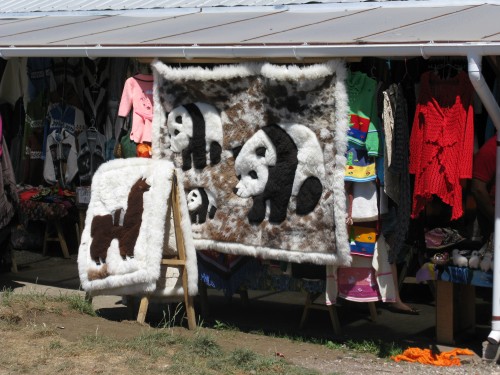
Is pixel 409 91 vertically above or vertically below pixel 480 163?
above

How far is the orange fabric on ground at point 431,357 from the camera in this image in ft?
26.1

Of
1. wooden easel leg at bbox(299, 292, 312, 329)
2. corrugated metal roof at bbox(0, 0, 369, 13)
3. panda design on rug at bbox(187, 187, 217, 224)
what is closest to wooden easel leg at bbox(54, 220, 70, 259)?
corrugated metal roof at bbox(0, 0, 369, 13)

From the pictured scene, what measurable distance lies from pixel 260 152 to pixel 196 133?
0.69 metres

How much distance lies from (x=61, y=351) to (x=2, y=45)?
3643 millimetres

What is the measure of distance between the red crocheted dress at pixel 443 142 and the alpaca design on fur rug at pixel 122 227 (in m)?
2.25

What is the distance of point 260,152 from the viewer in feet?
28.3

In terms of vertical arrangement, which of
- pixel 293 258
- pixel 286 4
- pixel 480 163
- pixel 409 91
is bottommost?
pixel 293 258

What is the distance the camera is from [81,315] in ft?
29.6

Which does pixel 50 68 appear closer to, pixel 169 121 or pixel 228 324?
pixel 169 121

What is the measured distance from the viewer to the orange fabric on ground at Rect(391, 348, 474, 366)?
7.96m

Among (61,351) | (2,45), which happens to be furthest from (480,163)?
(2,45)

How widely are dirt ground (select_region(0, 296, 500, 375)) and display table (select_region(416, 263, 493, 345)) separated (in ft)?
1.84

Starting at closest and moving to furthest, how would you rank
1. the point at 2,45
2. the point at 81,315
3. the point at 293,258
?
the point at 293,258
the point at 81,315
the point at 2,45

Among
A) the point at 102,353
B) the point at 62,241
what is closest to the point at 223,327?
the point at 102,353
